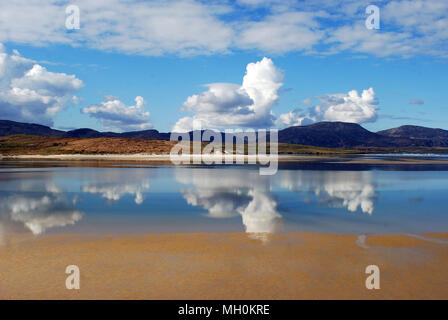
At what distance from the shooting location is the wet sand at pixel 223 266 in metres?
8.73

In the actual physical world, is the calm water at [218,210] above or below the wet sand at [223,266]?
above

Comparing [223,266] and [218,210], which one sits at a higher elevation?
[218,210]

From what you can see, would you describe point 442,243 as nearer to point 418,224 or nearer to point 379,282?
point 418,224

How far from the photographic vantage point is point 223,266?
1046 cm

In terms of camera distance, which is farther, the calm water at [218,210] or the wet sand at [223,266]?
the calm water at [218,210]

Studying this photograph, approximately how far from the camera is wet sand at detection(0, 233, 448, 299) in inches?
→ 344

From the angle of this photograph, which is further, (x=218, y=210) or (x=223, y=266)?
(x=218, y=210)

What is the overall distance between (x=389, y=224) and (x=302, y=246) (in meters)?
6.37

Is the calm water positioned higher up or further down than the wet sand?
higher up

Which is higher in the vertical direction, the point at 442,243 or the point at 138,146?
the point at 138,146

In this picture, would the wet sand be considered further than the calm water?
No

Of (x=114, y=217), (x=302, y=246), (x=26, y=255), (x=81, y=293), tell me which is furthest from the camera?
(x=114, y=217)
